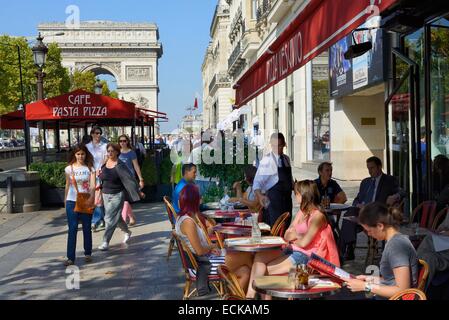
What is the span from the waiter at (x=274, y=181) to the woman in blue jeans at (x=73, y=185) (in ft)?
7.38

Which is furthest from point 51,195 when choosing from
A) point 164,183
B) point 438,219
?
point 438,219

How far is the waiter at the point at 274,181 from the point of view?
26.7 feet

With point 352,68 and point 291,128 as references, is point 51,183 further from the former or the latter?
point 291,128

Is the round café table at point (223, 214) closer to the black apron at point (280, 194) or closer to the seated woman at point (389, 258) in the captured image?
the black apron at point (280, 194)

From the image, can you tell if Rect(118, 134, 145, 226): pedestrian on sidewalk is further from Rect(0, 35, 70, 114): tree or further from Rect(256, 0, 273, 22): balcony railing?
Rect(0, 35, 70, 114): tree

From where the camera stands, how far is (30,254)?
30.8 feet

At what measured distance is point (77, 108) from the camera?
16.5m

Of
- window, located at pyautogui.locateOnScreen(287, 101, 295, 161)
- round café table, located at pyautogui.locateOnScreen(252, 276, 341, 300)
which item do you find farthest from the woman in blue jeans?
window, located at pyautogui.locateOnScreen(287, 101, 295, 161)

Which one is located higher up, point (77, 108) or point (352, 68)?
point (352, 68)

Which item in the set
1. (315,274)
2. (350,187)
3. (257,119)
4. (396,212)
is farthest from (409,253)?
(257,119)

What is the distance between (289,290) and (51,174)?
11.8m

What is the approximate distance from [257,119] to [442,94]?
1271 inches

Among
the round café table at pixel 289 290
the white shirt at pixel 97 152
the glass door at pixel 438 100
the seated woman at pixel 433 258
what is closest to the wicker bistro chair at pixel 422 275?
the round café table at pixel 289 290

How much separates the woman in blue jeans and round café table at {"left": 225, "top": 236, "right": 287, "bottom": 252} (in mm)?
3437
